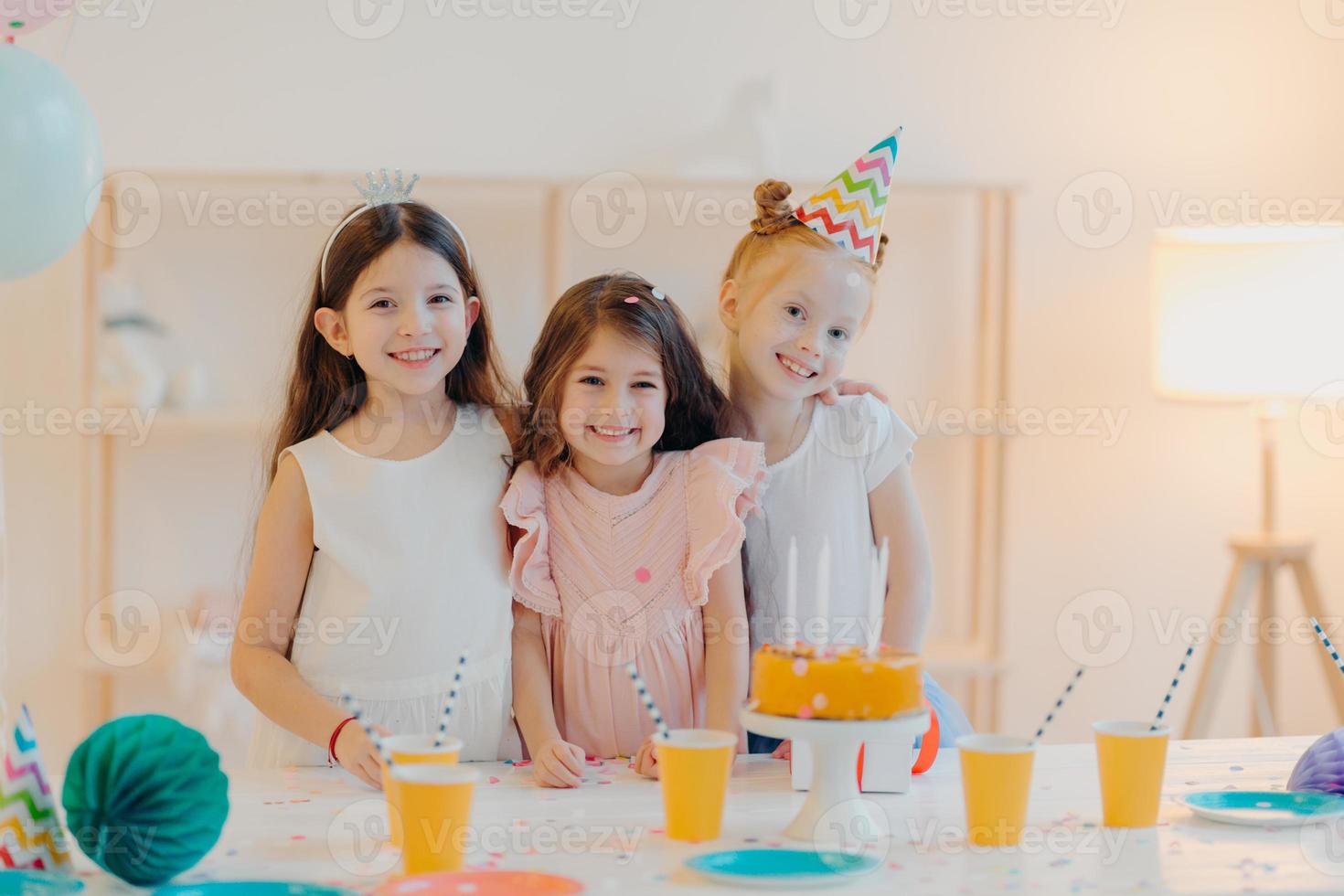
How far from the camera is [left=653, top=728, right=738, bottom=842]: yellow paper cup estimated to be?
125 centimetres

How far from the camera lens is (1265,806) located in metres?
1.37

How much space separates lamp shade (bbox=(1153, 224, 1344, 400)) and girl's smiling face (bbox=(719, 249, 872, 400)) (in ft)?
4.84

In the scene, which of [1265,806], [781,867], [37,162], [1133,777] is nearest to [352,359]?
[37,162]

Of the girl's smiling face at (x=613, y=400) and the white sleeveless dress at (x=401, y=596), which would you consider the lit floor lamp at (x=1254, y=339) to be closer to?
the girl's smiling face at (x=613, y=400)

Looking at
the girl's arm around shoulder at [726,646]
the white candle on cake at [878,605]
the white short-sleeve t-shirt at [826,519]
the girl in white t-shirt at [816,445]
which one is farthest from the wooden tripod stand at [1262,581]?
the white candle on cake at [878,605]

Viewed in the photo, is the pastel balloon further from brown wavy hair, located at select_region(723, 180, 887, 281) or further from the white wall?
the white wall

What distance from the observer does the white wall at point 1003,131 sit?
328cm

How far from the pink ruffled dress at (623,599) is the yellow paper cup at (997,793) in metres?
0.52

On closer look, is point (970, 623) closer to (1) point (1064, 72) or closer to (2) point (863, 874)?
(1) point (1064, 72)

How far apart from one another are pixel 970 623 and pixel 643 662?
177 centimetres

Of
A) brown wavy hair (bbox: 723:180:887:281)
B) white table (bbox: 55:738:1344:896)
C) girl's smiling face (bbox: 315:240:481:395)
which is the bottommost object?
white table (bbox: 55:738:1344:896)

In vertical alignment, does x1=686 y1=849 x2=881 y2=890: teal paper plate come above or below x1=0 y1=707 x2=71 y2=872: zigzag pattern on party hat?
below

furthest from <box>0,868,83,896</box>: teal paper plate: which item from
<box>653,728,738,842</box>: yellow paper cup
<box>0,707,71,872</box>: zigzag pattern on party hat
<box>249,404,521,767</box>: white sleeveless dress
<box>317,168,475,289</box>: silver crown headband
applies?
<box>317,168,475,289</box>: silver crown headband

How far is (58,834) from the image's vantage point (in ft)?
3.80
